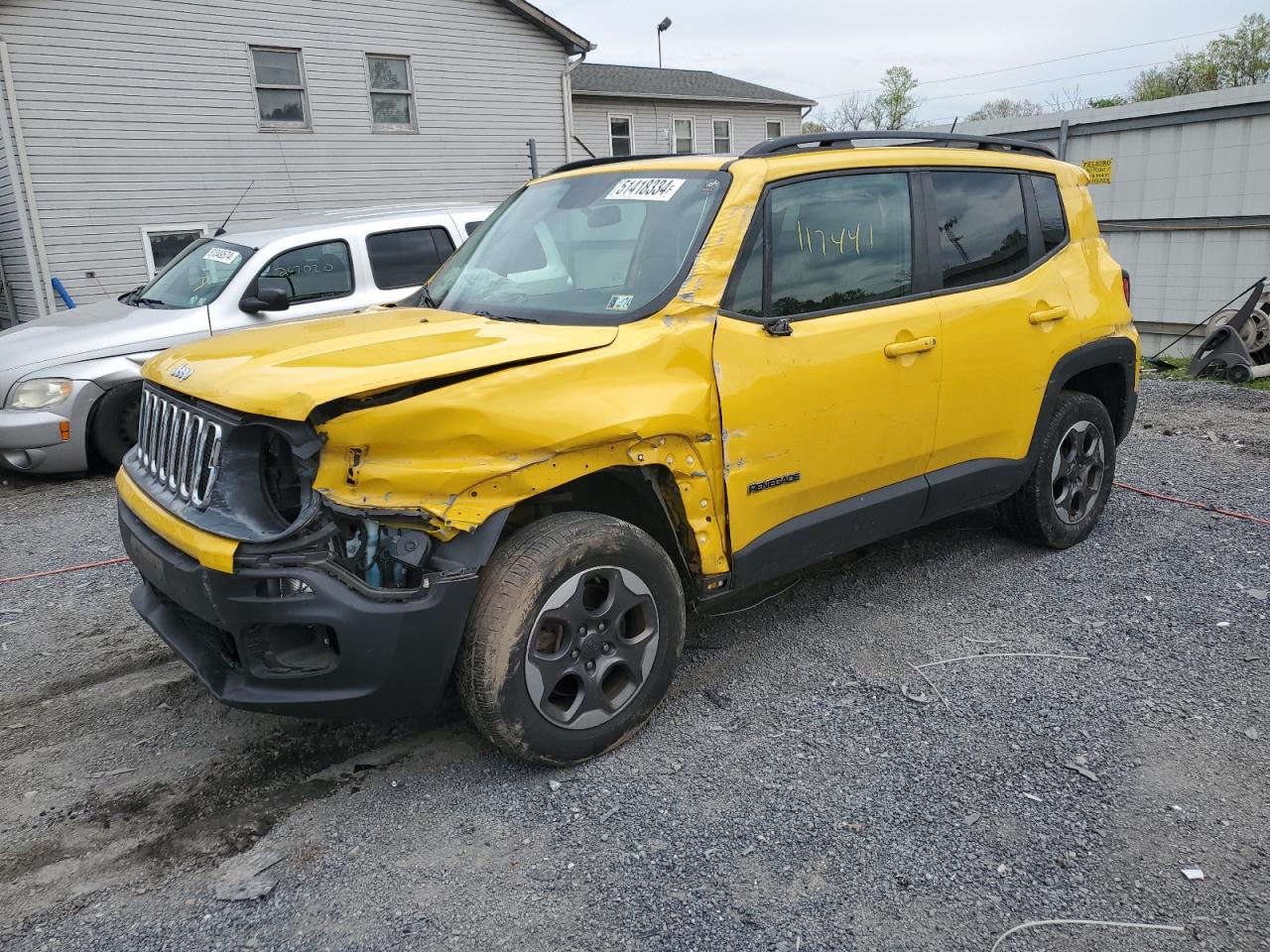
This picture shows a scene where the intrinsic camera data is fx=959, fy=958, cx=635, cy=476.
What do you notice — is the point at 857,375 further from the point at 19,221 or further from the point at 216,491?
the point at 19,221

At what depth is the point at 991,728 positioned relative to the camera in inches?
134

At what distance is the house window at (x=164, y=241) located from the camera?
14.3 metres

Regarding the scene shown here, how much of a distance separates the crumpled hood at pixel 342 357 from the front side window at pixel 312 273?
4.18 m

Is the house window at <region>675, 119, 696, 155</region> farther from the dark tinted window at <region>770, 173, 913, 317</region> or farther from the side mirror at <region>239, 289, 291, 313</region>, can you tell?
the dark tinted window at <region>770, 173, 913, 317</region>

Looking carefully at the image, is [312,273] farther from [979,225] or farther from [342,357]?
[979,225]

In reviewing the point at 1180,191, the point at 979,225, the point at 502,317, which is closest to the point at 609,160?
the point at 502,317

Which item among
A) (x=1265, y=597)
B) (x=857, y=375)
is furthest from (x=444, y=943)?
(x=1265, y=597)

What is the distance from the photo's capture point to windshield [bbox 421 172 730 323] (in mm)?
3432

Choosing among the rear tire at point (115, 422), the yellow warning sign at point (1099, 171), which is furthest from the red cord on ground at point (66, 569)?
the yellow warning sign at point (1099, 171)

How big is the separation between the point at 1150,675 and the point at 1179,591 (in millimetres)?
960

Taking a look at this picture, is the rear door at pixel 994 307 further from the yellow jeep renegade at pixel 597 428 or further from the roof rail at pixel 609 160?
the roof rail at pixel 609 160

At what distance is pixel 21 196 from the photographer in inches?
514

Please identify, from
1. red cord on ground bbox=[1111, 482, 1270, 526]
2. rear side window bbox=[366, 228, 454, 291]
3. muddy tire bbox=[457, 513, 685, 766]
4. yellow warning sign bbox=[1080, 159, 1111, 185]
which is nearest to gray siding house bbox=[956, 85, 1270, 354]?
yellow warning sign bbox=[1080, 159, 1111, 185]

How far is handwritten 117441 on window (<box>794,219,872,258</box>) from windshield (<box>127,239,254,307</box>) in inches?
213
